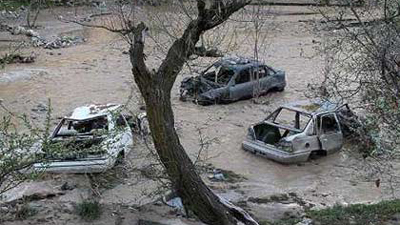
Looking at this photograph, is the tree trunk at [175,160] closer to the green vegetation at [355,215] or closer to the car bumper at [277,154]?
the green vegetation at [355,215]

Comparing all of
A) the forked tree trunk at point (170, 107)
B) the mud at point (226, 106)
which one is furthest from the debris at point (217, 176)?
the forked tree trunk at point (170, 107)

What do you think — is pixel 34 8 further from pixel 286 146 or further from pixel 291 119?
pixel 286 146

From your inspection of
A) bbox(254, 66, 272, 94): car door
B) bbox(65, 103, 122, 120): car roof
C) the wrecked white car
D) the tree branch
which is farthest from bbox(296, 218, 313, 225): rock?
bbox(254, 66, 272, 94): car door

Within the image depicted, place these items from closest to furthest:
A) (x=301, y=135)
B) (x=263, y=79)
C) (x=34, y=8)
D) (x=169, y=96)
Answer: (x=169, y=96)
(x=301, y=135)
(x=263, y=79)
(x=34, y=8)

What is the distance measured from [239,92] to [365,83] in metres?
10.9

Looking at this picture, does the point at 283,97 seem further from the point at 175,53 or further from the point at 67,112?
the point at 175,53

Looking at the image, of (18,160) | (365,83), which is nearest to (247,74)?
(365,83)

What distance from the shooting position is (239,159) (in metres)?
14.8

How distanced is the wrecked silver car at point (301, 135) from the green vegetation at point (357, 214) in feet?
11.1

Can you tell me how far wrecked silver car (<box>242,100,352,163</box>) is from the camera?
1414cm

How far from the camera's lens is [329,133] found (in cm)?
1477

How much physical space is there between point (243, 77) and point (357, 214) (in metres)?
9.99

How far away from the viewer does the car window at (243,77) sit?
19.7 meters

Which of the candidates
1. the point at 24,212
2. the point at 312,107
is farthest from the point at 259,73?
the point at 24,212
